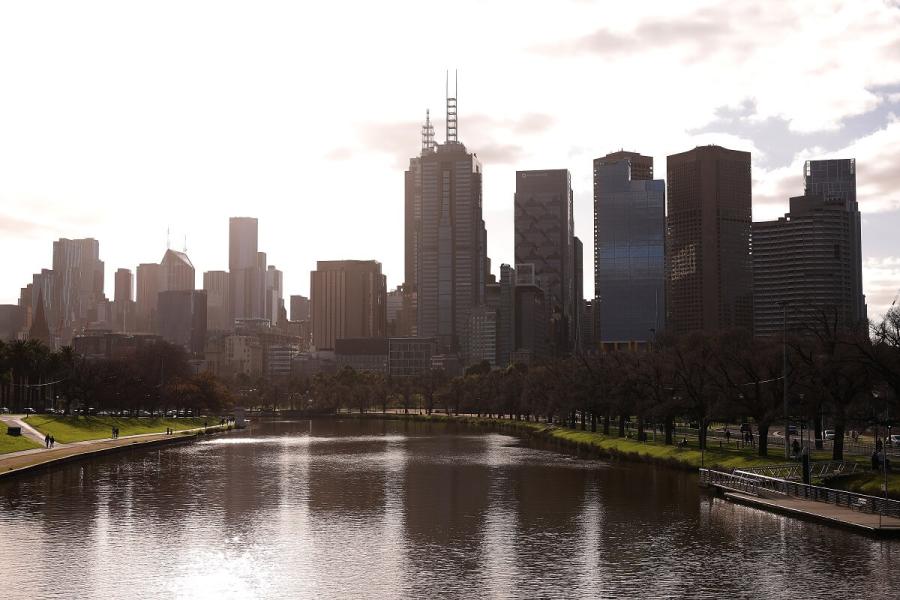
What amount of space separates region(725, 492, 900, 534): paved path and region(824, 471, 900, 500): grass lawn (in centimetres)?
361

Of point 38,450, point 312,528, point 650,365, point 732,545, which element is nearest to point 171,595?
point 312,528

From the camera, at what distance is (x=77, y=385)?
161 m

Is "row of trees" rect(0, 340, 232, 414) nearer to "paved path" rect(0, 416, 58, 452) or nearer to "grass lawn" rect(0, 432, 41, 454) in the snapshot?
"paved path" rect(0, 416, 58, 452)

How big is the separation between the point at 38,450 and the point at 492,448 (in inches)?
2142

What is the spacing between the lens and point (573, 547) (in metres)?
50.0

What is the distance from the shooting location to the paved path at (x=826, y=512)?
51625mm

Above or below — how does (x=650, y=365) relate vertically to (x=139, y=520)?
above

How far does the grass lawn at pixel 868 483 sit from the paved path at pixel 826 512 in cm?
361

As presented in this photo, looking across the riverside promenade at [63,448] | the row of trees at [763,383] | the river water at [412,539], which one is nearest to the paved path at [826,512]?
the river water at [412,539]

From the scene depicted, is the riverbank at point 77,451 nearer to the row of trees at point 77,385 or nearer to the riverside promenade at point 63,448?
the riverside promenade at point 63,448

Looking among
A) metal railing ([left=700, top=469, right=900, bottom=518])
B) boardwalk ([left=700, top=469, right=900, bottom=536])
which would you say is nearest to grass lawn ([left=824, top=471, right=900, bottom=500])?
metal railing ([left=700, top=469, right=900, bottom=518])

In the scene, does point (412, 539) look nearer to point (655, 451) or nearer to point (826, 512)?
point (826, 512)

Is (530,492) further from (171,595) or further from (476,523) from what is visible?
(171,595)

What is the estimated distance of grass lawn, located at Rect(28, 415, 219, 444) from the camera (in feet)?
406
